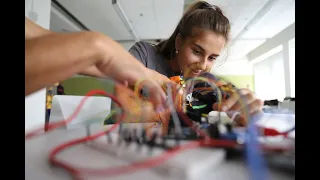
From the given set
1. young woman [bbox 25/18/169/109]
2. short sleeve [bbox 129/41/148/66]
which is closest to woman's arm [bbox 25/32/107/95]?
young woman [bbox 25/18/169/109]

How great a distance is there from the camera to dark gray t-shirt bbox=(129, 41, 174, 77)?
1.46 feet

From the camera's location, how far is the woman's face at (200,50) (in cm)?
40

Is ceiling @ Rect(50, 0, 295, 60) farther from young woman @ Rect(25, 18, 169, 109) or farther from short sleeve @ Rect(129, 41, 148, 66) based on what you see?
young woman @ Rect(25, 18, 169, 109)

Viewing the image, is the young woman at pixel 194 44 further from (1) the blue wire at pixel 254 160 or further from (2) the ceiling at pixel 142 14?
(1) the blue wire at pixel 254 160

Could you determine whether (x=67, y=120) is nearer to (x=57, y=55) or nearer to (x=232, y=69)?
(x=57, y=55)

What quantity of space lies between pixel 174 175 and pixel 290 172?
94mm

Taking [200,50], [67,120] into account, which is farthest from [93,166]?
[200,50]

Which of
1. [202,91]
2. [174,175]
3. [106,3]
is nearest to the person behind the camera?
[174,175]

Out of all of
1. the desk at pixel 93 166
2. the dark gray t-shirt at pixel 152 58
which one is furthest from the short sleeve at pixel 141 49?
the desk at pixel 93 166

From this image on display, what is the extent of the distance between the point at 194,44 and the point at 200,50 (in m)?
0.02

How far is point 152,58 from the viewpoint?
0.49 m
